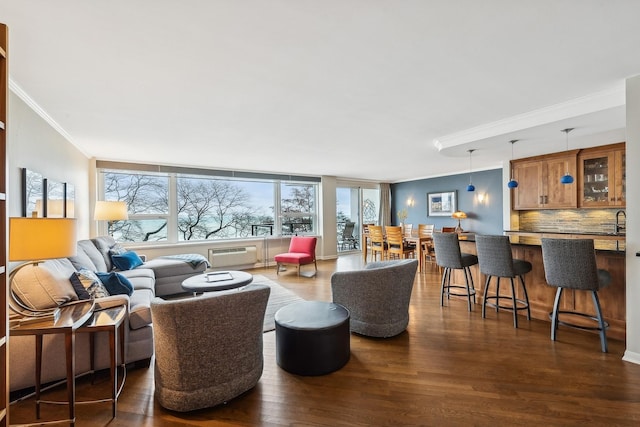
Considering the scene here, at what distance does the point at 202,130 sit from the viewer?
12.1 ft

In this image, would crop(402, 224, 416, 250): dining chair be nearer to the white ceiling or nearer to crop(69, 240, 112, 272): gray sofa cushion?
the white ceiling

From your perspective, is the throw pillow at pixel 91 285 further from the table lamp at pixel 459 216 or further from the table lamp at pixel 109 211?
the table lamp at pixel 459 216

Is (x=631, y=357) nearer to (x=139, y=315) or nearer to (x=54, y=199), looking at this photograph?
(x=139, y=315)

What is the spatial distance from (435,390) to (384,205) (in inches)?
297

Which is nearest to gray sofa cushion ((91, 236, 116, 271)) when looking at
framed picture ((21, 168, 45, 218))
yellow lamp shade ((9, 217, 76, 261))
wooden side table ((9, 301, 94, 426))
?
framed picture ((21, 168, 45, 218))

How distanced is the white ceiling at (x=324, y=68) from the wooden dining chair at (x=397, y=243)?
2.72 metres

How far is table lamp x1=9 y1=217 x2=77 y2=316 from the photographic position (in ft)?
5.48

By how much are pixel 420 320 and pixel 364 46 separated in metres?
2.92

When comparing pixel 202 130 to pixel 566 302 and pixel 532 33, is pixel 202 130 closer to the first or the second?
pixel 532 33

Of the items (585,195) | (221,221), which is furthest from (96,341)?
(585,195)

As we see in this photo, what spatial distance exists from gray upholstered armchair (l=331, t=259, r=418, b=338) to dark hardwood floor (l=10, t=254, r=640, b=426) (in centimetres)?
13

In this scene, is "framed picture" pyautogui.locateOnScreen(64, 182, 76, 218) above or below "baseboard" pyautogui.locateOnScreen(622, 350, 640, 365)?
above

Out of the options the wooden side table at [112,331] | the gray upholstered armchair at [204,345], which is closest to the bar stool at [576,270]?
the gray upholstered armchair at [204,345]

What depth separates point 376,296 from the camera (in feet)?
9.25
